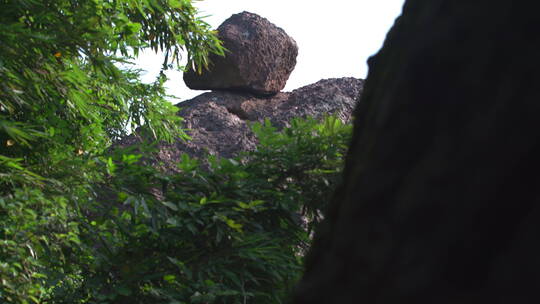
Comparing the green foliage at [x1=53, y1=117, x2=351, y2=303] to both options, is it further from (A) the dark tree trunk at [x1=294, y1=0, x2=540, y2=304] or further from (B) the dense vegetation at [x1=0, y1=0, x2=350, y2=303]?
(A) the dark tree trunk at [x1=294, y1=0, x2=540, y2=304]

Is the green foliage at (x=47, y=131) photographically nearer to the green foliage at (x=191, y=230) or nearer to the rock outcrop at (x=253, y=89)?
the green foliage at (x=191, y=230)

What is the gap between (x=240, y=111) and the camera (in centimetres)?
716

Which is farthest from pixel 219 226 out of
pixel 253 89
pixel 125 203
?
pixel 253 89

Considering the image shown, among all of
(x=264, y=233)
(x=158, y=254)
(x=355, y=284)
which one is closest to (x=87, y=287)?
(x=158, y=254)

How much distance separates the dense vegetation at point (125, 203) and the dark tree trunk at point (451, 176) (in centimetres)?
226

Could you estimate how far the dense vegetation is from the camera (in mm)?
3123

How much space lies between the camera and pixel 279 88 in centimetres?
767

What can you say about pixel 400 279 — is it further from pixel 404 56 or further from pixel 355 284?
pixel 404 56

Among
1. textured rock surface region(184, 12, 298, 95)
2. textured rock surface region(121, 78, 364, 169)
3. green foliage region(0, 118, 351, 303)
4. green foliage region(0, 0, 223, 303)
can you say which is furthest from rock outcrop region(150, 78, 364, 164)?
green foliage region(0, 118, 351, 303)

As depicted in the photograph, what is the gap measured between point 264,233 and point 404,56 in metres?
2.53

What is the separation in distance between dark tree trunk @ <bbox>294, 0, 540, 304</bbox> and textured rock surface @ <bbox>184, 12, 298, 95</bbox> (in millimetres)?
6359

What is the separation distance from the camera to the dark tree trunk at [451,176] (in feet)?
2.26

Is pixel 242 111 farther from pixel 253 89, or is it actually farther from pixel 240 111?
pixel 253 89

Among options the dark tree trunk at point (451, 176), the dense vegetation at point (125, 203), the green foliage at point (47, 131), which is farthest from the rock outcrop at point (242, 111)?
the dark tree trunk at point (451, 176)
